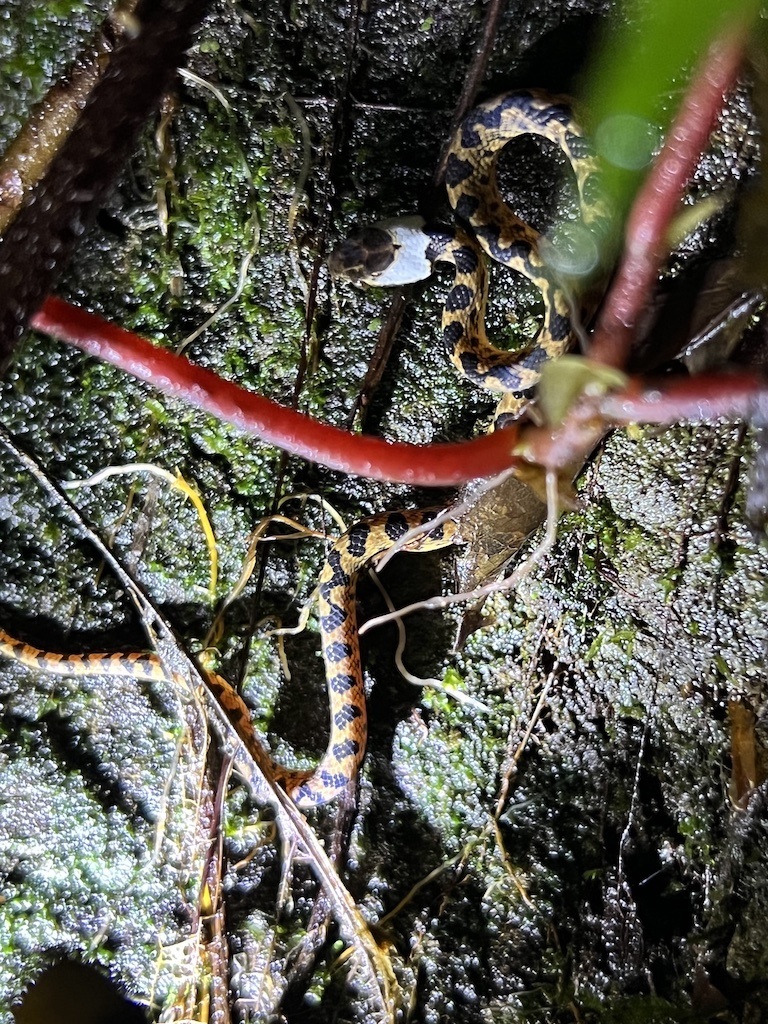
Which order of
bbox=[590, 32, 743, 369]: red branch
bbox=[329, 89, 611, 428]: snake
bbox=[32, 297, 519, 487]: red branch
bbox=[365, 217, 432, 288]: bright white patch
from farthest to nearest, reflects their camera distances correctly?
bbox=[365, 217, 432, 288]: bright white patch < bbox=[329, 89, 611, 428]: snake < bbox=[32, 297, 519, 487]: red branch < bbox=[590, 32, 743, 369]: red branch

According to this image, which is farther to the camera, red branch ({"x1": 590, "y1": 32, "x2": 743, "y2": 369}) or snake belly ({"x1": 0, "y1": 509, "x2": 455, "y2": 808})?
snake belly ({"x1": 0, "y1": 509, "x2": 455, "y2": 808})

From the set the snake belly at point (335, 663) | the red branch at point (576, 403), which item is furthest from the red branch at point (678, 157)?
the snake belly at point (335, 663)

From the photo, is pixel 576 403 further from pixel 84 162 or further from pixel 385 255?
pixel 385 255

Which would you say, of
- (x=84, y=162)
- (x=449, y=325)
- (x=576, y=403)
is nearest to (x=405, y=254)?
(x=449, y=325)

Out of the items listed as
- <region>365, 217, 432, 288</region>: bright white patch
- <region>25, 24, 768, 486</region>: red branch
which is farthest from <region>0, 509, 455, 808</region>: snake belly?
<region>25, 24, 768, 486</region>: red branch

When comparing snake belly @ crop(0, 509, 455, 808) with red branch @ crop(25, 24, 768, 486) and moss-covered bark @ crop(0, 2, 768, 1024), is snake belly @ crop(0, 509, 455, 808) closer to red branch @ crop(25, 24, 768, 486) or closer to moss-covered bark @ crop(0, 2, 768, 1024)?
moss-covered bark @ crop(0, 2, 768, 1024)

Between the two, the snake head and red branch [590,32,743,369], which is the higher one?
the snake head

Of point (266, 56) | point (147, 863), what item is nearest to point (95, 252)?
point (266, 56)

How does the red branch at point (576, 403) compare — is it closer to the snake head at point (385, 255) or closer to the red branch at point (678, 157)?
the red branch at point (678, 157)
